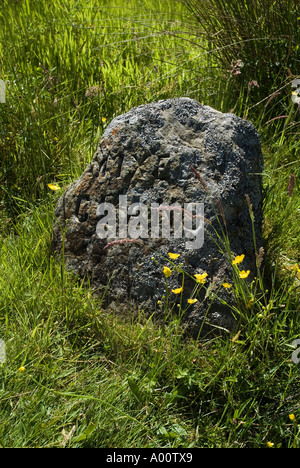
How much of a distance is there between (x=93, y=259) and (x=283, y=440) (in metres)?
1.15

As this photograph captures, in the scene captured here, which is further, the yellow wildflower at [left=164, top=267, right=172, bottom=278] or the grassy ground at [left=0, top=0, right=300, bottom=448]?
the yellow wildflower at [left=164, top=267, right=172, bottom=278]

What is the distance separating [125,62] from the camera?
454 cm

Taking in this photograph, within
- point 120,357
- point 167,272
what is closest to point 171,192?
point 167,272

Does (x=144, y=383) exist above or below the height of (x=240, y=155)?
below

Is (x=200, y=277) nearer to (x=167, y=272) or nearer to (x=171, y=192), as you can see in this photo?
(x=167, y=272)

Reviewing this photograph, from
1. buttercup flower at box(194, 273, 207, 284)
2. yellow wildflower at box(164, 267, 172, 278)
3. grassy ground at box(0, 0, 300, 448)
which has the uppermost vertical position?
yellow wildflower at box(164, 267, 172, 278)

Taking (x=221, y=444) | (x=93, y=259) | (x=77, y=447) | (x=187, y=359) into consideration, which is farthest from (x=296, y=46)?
(x=77, y=447)

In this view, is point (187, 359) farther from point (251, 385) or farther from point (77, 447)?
point (77, 447)

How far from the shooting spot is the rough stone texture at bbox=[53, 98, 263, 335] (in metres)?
2.33

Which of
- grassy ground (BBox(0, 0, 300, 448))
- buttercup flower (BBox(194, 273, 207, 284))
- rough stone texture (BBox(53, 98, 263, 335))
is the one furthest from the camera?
rough stone texture (BBox(53, 98, 263, 335))

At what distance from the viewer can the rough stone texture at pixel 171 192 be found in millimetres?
2326

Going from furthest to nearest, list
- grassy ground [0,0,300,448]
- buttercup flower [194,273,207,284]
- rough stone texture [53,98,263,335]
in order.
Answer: rough stone texture [53,98,263,335]
buttercup flower [194,273,207,284]
grassy ground [0,0,300,448]

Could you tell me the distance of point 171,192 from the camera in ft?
7.88

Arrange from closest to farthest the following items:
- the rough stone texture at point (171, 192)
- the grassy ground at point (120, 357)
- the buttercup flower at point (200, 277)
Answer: the grassy ground at point (120, 357) → the buttercup flower at point (200, 277) → the rough stone texture at point (171, 192)
